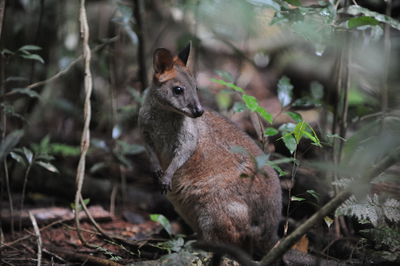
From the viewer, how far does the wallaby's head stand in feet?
15.1

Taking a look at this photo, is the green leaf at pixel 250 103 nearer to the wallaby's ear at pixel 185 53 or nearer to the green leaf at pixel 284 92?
the wallaby's ear at pixel 185 53

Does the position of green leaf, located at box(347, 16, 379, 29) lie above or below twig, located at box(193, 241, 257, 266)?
above

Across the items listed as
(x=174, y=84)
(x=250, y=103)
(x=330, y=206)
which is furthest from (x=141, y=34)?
(x=330, y=206)

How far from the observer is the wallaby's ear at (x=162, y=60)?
4.69 meters

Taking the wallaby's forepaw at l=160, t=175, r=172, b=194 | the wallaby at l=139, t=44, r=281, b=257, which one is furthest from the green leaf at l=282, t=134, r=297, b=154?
the wallaby's forepaw at l=160, t=175, r=172, b=194

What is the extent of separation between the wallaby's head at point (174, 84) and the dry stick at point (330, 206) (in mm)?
1903

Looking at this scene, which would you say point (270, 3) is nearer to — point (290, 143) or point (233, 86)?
point (233, 86)

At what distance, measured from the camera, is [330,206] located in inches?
113

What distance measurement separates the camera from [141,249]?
193 inches

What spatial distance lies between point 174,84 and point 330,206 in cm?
234

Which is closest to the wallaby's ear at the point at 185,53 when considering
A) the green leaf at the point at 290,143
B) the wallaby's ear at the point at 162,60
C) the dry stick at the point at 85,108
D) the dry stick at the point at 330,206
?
the wallaby's ear at the point at 162,60

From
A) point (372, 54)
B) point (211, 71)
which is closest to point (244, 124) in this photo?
point (372, 54)

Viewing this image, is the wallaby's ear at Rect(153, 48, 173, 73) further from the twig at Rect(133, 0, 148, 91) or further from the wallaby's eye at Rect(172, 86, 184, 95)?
the twig at Rect(133, 0, 148, 91)

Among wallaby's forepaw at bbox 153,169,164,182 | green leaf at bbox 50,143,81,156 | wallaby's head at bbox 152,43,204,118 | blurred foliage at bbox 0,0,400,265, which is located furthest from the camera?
green leaf at bbox 50,143,81,156
